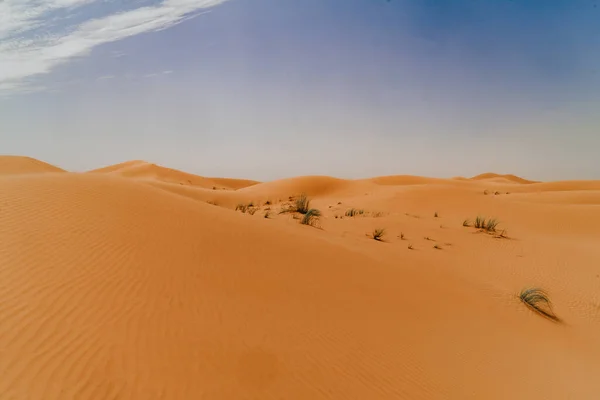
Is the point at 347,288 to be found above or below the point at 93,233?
below

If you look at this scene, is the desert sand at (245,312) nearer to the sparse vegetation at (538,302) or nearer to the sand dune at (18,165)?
the sparse vegetation at (538,302)

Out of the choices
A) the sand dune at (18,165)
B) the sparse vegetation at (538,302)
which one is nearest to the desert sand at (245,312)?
the sparse vegetation at (538,302)

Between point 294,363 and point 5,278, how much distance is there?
345 cm

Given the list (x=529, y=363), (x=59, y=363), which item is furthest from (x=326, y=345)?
(x=529, y=363)

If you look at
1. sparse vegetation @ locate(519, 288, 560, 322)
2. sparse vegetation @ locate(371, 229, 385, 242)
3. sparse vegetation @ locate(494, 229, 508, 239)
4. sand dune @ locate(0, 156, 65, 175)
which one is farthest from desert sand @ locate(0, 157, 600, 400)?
sand dune @ locate(0, 156, 65, 175)

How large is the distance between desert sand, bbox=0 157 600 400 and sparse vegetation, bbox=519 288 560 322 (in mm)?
137

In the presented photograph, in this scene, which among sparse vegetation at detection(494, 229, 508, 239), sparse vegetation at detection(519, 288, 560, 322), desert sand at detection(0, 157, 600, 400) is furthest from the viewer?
sparse vegetation at detection(494, 229, 508, 239)

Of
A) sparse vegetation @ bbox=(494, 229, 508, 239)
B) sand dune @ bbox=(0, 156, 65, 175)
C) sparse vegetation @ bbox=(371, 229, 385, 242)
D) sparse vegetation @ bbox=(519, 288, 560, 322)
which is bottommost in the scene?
sparse vegetation @ bbox=(519, 288, 560, 322)

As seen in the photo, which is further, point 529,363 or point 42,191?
point 42,191

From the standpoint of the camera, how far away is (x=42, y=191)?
7.29 meters

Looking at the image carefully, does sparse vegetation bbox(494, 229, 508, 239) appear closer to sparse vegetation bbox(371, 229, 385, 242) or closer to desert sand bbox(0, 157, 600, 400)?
desert sand bbox(0, 157, 600, 400)

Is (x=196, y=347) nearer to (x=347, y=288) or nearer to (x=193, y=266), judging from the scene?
(x=193, y=266)

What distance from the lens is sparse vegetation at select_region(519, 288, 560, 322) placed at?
7.60 m

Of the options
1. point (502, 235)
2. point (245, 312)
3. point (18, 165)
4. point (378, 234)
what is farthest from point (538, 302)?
point (18, 165)
